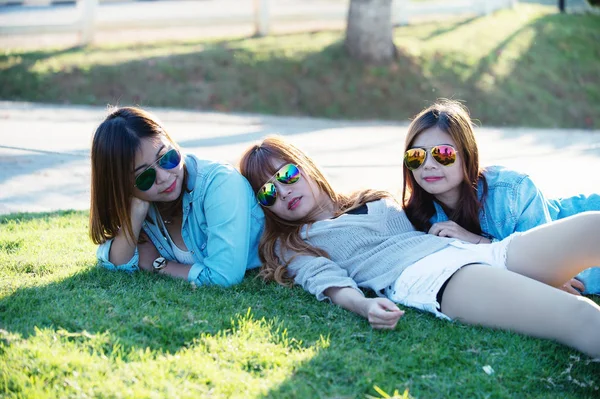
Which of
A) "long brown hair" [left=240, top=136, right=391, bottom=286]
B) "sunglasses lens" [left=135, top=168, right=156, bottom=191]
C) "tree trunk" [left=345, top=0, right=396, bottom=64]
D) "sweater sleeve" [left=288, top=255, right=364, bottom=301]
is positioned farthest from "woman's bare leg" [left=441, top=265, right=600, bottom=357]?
"tree trunk" [left=345, top=0, right=396, bottom=64]

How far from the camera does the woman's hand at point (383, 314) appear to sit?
11.2 feet

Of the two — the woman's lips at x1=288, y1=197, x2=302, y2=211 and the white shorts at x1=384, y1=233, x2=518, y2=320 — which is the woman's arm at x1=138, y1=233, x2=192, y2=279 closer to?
the woman's lips at x1=288, y1=197, x2=302, y2=211

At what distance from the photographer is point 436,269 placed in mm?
3691

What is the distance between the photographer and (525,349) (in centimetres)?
334

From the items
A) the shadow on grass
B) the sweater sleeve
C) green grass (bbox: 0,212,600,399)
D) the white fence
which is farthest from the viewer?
the white fence

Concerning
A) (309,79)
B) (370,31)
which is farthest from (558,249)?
(370,31)

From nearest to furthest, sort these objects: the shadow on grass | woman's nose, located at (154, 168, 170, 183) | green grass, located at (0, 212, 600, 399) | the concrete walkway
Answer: green grass, located at (0, 212, 600, 399) < the shadow on grass < woman's nose, located at (154, 168, 170, 183) < the concrete walkway

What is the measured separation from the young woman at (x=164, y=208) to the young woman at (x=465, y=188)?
95 cm

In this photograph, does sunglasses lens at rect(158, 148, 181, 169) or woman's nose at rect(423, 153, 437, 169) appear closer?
sunglasses lens at rect(158, 148, 181, 169)

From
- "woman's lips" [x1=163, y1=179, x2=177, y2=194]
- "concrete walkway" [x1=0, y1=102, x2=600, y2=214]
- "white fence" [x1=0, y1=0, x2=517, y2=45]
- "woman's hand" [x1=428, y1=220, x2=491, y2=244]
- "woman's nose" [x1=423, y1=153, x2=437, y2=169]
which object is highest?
"white fence" [x1=0, y1=0, x2=517, y2=45]

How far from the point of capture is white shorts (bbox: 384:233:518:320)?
368 centimetres

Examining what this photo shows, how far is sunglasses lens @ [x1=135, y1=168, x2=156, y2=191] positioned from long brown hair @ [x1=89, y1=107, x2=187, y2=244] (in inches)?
1.7

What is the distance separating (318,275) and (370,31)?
8679 mm

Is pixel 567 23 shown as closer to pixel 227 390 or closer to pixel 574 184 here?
pixel 574 184
